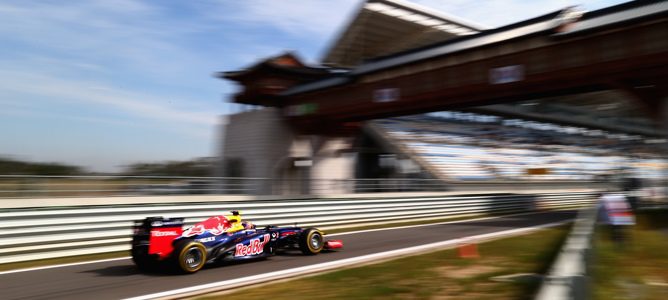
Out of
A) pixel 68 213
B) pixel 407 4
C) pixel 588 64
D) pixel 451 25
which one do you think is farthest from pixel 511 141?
pixel 68 213

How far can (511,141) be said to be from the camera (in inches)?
1791

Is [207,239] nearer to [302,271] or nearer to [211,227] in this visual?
[211,227]

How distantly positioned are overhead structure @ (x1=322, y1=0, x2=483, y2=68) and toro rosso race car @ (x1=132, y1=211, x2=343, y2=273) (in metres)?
24.0

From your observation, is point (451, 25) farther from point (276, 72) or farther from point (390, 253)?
point (390, 253)

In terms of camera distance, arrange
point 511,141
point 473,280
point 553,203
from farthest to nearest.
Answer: point 511,141 → point 553,203 → point 473,280

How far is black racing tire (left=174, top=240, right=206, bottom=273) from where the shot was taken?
26.0 ft

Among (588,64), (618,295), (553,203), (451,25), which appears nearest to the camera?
(618,295)

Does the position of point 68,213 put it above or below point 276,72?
below

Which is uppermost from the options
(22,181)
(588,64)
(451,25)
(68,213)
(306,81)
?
(451,25)

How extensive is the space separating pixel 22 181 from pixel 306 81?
56.5 feet

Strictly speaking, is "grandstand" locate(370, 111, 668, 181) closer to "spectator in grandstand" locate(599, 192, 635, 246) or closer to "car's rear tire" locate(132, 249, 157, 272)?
"spectator in grandstand" locate(599, 192, 635, 246)

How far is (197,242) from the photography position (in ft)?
27.0

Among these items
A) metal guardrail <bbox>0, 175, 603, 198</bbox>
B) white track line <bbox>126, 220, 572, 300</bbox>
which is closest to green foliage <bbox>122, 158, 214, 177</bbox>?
metal guardrail <bbox>0, 175, 603, 198</bbox>

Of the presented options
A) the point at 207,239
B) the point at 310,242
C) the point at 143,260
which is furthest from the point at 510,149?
the point at 143,260
